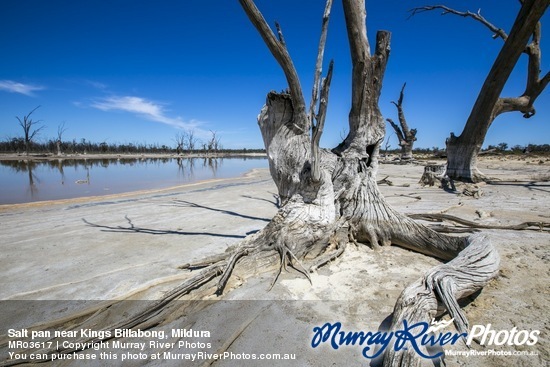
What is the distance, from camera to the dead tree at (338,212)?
1.92 metres

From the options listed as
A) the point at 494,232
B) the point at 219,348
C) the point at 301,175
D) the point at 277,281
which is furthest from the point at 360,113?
the point at 219,348

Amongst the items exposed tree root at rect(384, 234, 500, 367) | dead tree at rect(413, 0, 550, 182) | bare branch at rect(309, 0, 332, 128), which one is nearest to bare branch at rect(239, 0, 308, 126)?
bare branch at rect(309, 0, 332, 128)

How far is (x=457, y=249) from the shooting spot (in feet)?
9.00

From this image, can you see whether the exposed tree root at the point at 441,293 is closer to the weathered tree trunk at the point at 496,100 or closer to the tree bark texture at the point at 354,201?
the tree bark texture at the point at 354,201

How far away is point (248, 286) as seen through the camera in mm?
2479

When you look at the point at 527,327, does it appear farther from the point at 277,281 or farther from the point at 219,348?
the point at 219,348

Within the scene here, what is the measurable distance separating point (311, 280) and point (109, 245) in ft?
10.2

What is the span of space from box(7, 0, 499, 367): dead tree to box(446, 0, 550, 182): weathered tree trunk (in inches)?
254

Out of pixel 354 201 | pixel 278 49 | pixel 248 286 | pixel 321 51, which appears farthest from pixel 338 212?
pixel 278 49

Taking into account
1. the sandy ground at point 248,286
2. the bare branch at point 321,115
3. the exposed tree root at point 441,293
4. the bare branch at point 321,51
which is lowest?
the sandy ground at point 248,286

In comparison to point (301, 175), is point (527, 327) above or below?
below

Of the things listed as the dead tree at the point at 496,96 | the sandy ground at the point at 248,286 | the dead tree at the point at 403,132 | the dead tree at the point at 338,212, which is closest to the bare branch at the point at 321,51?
the dead tree at the point at 338,212

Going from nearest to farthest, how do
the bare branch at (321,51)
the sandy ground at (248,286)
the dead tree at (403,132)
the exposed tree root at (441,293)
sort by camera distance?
the exposed tree root at (441,293) < the sandy ground at (248,286) < the bare branch at (321,51) < the dead tree at (403,132)

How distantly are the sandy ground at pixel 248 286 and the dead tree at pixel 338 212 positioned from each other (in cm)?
19
